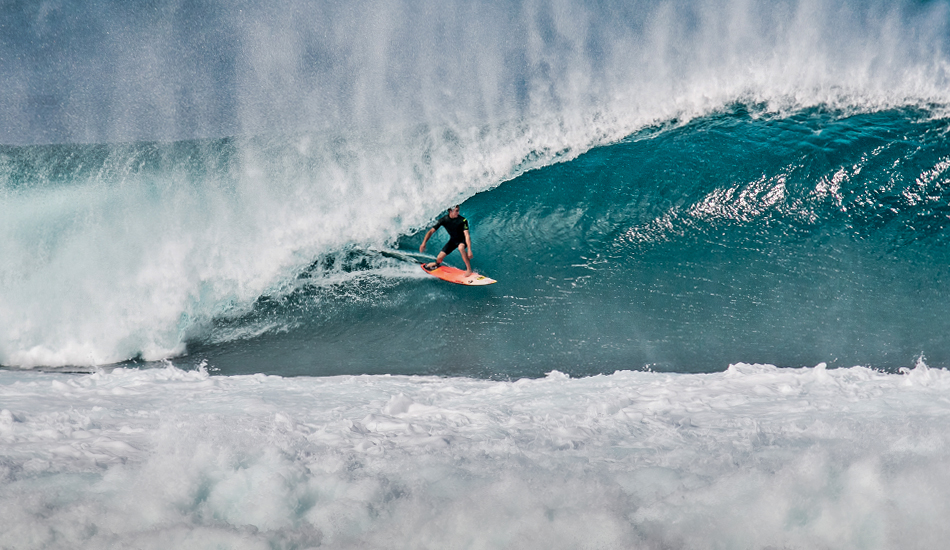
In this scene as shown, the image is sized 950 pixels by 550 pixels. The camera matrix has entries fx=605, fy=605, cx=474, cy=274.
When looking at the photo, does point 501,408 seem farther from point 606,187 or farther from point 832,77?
point 832,77

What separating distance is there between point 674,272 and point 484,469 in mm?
5047

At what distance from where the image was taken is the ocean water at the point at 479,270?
4.20m

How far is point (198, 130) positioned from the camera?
1147 cm

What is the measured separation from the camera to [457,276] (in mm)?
8703

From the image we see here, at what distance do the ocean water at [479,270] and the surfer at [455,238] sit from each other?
0.38 m

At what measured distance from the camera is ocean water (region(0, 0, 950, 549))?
4.20 metres

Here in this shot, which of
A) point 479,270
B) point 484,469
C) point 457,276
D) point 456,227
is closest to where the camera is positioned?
point 484,469

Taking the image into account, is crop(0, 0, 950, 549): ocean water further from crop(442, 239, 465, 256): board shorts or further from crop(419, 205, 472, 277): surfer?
crop(442, 239, 465, 256): board shorts

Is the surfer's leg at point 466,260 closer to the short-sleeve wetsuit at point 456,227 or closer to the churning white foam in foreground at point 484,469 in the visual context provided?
the short-sleeve wetsuit at point 456,227

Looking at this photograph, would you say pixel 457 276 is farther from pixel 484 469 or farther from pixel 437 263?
pixel 484 469

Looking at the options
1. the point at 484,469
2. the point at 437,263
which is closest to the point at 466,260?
the point at 437,263

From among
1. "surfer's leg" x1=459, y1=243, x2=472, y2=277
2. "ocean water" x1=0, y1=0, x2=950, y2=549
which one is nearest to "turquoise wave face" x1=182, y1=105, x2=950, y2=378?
"ocean water" x1=0, y1=0, x2=950, y2=549

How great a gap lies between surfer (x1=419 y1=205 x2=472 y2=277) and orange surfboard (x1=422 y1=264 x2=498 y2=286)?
6 centimetres

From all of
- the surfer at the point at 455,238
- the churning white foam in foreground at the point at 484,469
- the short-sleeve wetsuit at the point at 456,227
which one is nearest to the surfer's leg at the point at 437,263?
the surfer at the point at 455,238
